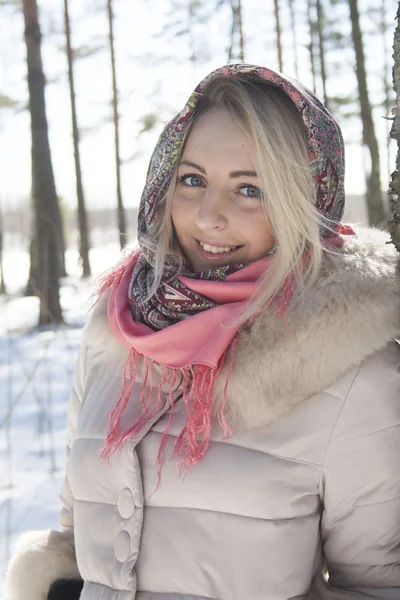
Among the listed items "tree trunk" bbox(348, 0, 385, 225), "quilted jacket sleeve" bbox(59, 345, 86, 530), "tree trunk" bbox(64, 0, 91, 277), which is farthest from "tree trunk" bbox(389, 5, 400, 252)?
"tree trunk" bbox(64, 0, 91, 277)

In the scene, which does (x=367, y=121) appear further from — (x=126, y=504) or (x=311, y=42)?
(x=126, y=504)

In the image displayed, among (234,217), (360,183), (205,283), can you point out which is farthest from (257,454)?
(360,183)

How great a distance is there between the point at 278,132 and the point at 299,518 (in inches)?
39.3

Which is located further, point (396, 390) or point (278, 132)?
point (278, 132)

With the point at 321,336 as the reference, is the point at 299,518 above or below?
below

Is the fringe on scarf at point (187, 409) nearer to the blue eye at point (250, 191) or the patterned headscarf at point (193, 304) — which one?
the patterned headscarf at point (193, 304)

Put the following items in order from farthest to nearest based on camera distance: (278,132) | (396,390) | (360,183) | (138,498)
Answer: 1. (360,183)
2. (278,132)
3. (138,498)
4. (396,390)

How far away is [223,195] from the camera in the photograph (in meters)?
1.71

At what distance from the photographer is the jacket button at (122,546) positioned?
1549mm

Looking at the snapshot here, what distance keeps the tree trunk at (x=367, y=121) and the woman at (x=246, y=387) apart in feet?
24.8

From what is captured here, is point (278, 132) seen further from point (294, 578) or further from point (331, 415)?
point (294, 578)

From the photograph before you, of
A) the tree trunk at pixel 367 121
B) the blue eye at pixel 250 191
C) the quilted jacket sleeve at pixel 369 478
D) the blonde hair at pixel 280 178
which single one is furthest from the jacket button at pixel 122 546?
the tree trunk at pixel 367 121

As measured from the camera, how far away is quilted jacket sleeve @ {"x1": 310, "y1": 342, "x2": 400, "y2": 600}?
1.41m

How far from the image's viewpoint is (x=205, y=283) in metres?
1.70
